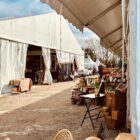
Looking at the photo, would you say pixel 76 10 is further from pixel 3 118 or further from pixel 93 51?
pixel 93 51

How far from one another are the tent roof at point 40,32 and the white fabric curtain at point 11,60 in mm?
342

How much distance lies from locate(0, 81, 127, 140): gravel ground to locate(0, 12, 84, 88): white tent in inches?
178

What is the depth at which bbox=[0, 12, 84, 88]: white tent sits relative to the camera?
461 inches

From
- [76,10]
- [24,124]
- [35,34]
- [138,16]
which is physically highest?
[35,34]

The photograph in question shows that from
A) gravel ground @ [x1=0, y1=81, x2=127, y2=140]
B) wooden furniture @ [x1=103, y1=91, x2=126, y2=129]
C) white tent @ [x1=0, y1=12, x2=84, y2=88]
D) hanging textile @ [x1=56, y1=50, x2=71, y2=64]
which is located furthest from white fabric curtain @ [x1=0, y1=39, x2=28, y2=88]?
wooden furniture @ [x1=103, y1=91, x2=126, y2=129]

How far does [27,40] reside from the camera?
14.2m

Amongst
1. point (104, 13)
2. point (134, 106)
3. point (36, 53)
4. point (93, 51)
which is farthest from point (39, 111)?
point (93, 51)

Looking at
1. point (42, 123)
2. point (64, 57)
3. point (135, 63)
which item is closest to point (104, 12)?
point (42, 123)

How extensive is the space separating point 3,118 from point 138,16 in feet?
18.5

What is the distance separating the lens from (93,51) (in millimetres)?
48781

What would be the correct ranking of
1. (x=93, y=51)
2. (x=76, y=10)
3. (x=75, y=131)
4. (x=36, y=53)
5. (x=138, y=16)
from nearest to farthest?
(x=138, y=16) < (x=76, y=10) < (x=75, y=131) < (x=36, y=53) < (x=93, y=51)

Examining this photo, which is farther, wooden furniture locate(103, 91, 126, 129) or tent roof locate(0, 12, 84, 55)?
tent roof locate(0, 12, 84, 55)

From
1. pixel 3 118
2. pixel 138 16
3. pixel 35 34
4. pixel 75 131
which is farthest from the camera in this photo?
pixel 35 34

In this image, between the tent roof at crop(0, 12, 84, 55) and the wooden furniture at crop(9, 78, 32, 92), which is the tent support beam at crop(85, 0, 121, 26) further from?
the wooden furniture at crop(9, 78, 32, 92)
